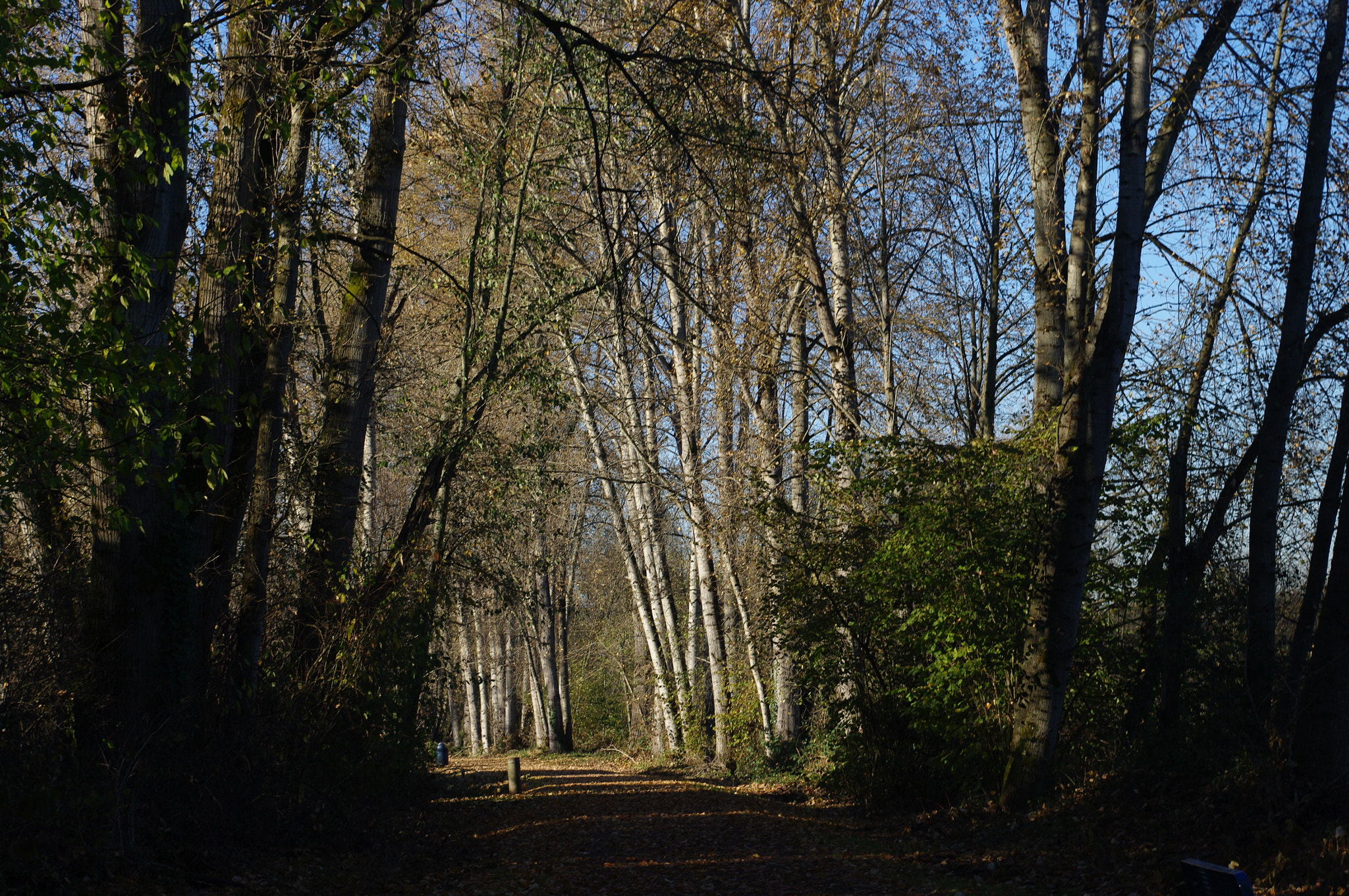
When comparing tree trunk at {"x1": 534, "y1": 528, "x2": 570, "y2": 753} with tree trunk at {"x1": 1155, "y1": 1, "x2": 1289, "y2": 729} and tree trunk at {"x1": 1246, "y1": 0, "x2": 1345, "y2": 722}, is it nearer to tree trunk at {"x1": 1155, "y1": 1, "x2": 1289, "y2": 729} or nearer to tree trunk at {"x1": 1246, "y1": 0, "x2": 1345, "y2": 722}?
tree trunk at {"x1": 1155, "y1": 1, "x2": 1289, "y2": 729}

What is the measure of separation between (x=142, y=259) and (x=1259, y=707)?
918 centimetres

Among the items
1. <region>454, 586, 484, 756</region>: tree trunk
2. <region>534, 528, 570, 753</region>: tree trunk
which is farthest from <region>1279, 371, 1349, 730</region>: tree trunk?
<region>454, 586, 484, 756</region>: tree trunk

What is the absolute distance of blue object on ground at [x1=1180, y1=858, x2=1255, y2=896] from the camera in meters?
4.76

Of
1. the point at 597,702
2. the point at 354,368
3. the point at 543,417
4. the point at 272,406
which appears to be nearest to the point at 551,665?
the point at 597,702

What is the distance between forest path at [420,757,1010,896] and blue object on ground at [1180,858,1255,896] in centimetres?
274

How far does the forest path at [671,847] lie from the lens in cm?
827

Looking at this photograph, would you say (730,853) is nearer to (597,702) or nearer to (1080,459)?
(1080,459)

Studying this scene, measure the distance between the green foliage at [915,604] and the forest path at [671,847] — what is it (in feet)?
3.63

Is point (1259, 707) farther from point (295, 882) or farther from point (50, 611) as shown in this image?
point (50, 611)

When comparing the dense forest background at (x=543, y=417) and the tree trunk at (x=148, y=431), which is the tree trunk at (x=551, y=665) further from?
the tree trunk at (x=148, y=431)

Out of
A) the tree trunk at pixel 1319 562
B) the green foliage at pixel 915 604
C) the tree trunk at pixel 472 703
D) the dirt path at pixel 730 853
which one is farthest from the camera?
the tree trunk at pixel 472 703

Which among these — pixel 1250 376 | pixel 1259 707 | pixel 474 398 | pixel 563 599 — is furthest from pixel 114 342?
pixel 563 599

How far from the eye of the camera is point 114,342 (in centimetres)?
540

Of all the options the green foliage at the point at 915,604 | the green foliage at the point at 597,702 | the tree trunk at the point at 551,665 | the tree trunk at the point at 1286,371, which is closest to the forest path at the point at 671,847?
the green foliage at the point at 915,604
